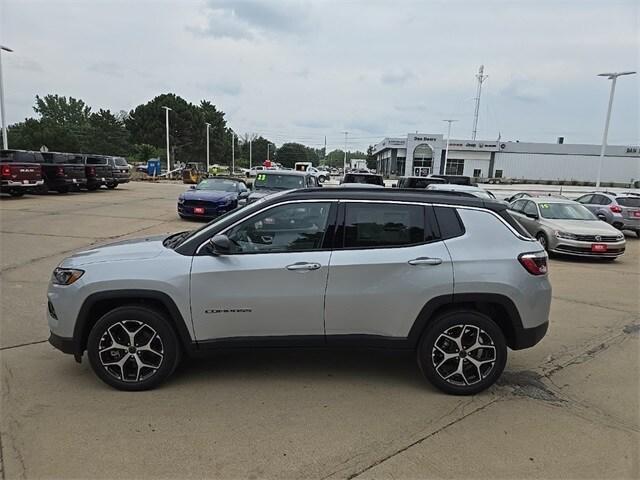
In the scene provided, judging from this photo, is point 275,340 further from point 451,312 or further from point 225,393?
point 451,312

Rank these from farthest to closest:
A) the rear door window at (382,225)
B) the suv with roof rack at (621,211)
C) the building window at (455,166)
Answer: the building window at (455,166) → the suv with roof rack at (621,211) → the rear door window at (382,225)

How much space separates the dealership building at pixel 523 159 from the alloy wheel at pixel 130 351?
7458 cm

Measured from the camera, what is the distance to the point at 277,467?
281 cm

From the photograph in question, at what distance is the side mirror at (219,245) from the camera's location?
351 centimetres

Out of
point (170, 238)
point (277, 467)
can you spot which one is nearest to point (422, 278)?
point (277, 467)

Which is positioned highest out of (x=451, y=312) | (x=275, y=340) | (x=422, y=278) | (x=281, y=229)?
(x=281, y=229)

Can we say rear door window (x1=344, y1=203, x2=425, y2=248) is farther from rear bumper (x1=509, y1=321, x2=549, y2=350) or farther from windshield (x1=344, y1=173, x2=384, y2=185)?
windshield (x1=344, y1=173, x2=384, y2=185)

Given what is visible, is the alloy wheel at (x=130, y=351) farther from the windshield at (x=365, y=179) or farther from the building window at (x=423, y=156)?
the building window at (x=423, y=156)

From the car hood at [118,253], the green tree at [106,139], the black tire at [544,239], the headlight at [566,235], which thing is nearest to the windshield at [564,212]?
the black tire at [544,239]

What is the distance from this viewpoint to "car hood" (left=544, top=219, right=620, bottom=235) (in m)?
10.5

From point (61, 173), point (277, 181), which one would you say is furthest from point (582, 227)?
point (61, 173)

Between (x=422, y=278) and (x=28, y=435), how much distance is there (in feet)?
10.0

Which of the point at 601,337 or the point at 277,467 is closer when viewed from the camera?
the point at 277,467

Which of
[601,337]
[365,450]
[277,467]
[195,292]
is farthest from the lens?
[601,337]
